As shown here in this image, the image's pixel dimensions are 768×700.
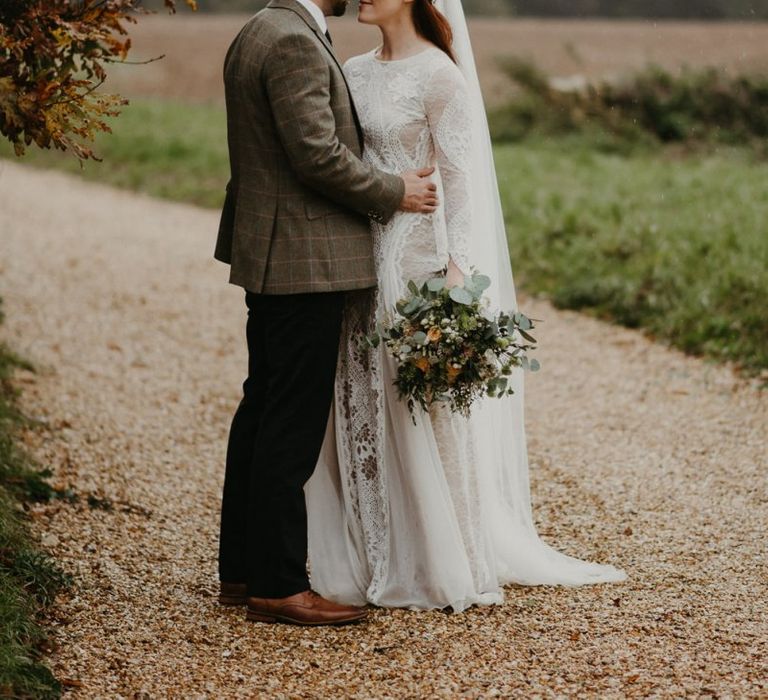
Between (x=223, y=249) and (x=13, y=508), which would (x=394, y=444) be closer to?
(x=223, y=249)

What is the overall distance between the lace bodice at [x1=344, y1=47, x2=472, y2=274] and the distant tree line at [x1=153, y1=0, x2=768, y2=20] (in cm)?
2065

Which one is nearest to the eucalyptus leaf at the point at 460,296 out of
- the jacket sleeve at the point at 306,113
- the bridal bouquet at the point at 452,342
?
the bridal bouquet at the point at 452,342

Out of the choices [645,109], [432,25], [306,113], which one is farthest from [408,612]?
[645,109]

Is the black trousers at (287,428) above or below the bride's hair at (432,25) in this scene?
below

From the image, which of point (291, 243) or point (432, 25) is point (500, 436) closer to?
point (291, 243)

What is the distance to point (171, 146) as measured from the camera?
16.4m

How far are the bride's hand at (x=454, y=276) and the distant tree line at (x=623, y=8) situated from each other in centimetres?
2073

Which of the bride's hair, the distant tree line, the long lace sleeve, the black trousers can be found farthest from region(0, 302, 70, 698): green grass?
the distant tree line

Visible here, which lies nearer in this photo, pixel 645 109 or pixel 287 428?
pixel 287 428

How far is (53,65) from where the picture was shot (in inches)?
152

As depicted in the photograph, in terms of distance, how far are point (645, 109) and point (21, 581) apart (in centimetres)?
1382

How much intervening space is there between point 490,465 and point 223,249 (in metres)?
1.20

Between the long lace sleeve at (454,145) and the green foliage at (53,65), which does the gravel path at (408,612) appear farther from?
the green foliage at (53,65)

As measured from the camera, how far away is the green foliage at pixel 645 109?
1495 cm
